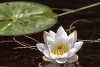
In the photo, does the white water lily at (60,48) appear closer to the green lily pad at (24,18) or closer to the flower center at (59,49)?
the flower center at (59,49)

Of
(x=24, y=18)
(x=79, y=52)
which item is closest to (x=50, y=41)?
(x=79, y=52)

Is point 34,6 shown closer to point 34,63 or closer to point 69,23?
point 69,23

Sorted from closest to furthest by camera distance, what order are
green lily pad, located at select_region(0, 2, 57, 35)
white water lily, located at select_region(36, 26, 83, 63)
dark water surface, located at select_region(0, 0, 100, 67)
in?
white water lily, located at select_region(36, 26, 83, 63)
dark water surface, located at select_region(0, 0, 100, 67)
green lily pad, located at select_region(0, 2, 57, 35)

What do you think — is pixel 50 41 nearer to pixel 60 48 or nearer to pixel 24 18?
pixel 60 48

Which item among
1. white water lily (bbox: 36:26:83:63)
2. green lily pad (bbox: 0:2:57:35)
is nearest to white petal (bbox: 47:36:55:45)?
white water lily (bbox: 36:26:83:63)

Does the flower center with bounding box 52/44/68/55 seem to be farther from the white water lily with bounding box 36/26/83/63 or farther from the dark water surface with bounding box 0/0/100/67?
the dark water surface with bounding box 0/0/100/67

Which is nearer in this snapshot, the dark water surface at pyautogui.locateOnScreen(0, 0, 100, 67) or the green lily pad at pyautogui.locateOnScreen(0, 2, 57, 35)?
the dark water surface at pyautogui.locateOnScreen(0, 0, 100, 67)

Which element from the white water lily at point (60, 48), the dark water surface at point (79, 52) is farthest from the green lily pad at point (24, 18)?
the white water lily at point (60, 48)

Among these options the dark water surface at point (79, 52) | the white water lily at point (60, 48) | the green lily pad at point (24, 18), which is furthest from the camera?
the green lily pad at point (24, 18)
